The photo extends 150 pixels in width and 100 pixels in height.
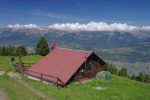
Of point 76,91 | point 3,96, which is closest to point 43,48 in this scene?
point 76,91

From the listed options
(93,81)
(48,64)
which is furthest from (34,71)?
(93,81)

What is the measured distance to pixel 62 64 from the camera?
5081 centimetres

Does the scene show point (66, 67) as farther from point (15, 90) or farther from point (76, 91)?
point (15, 90)

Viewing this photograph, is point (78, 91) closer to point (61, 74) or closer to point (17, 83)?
point (61, 74)

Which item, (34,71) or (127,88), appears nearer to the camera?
(127,88)

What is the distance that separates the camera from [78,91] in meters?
40.3

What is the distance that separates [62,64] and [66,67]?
215 centimetres

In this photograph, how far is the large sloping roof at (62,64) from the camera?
4719 cm

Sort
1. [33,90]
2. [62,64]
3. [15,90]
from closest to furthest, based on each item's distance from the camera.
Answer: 1. [15,90]
2. [33,90]
3. [62,64]

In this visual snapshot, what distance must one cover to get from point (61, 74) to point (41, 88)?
7198 mm

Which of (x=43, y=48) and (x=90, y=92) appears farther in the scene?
(x=43, y=48)

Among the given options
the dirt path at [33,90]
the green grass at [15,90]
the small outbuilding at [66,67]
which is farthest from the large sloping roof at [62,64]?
the green grass at [15,90]

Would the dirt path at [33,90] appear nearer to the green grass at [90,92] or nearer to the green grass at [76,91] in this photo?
the green grass at [76,91]

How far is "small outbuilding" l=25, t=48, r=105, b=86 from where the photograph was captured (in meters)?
46.8
